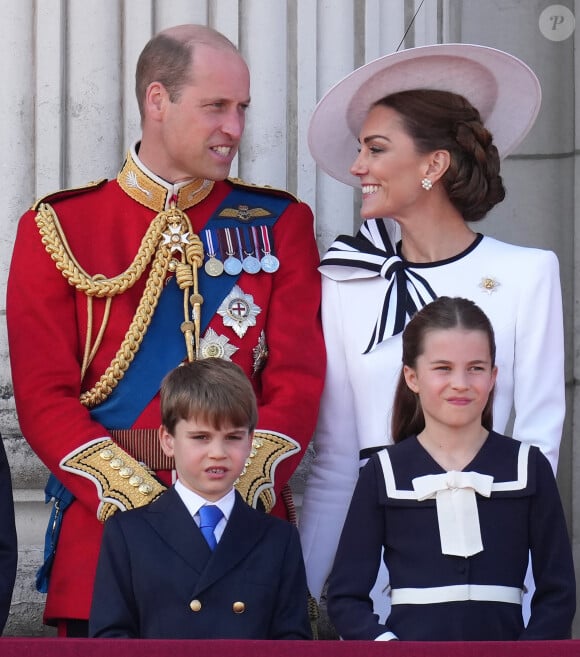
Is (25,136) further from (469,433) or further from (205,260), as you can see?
(469,433)

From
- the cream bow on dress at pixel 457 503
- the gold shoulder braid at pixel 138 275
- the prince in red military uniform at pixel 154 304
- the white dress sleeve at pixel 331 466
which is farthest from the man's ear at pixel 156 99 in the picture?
the cream bow on dress at pixel 457 503

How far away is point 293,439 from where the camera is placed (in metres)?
3.72

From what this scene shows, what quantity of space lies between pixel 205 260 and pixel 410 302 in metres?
0.50

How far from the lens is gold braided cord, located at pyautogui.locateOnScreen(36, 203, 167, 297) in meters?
3.78

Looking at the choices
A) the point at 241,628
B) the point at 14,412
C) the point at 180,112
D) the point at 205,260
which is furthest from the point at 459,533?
the point at 14,412

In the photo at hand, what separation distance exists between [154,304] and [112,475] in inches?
18.4

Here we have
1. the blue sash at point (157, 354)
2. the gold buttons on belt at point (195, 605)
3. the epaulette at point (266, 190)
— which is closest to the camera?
the gold buttons on belt at point (195, 605)

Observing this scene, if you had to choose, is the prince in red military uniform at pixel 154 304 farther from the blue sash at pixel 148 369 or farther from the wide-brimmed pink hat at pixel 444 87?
the wide-brimmed pink hat at pixel 444 87

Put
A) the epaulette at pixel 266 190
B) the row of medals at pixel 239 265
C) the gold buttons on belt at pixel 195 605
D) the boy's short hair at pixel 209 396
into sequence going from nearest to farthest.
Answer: the gold buttons on belt at pixel 195 605 → the boy's short hair at pixel 209 396 → the row of medals at pixel 239 265 → the epaulette at pixel 266 190

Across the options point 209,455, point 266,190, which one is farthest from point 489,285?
point 209,455

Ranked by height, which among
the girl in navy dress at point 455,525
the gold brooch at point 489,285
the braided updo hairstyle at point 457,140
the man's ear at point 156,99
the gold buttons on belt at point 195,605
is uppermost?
the man's ear at point 156,99

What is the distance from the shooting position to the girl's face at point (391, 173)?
12.9 feet

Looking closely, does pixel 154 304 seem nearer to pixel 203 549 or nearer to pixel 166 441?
pixel 166 441

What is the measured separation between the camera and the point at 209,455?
329 centimetres
